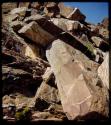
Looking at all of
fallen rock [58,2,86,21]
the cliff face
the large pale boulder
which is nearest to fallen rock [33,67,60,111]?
the cliff face

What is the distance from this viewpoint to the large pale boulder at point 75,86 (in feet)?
29.0

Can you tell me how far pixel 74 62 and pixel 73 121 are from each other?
3.01 meters

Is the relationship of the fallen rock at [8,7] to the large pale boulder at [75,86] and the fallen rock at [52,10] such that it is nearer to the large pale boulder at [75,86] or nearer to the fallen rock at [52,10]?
the fallen rock at [52,10]

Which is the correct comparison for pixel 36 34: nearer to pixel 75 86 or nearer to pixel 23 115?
pixel 75 86

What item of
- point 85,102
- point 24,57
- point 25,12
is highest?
point 25,12

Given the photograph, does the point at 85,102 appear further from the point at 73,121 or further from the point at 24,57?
the point at 24,57

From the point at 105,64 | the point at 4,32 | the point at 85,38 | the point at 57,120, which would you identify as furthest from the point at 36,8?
the point at 57,120

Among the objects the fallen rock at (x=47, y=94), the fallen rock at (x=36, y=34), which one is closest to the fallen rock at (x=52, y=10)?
the fallen rock at (x=36, y=34)

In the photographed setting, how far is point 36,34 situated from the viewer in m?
14.5

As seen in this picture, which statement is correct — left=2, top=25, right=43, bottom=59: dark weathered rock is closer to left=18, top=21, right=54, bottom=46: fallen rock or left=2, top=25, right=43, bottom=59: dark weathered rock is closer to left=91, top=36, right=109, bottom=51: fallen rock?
left=18, top=21, right=54, bottom=46: fallen rock

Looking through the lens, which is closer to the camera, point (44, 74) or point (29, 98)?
point (29, 98)

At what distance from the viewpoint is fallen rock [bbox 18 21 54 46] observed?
1449 centimetres

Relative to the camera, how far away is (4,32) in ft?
49.1

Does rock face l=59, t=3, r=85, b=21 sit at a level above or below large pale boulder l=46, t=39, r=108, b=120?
above
